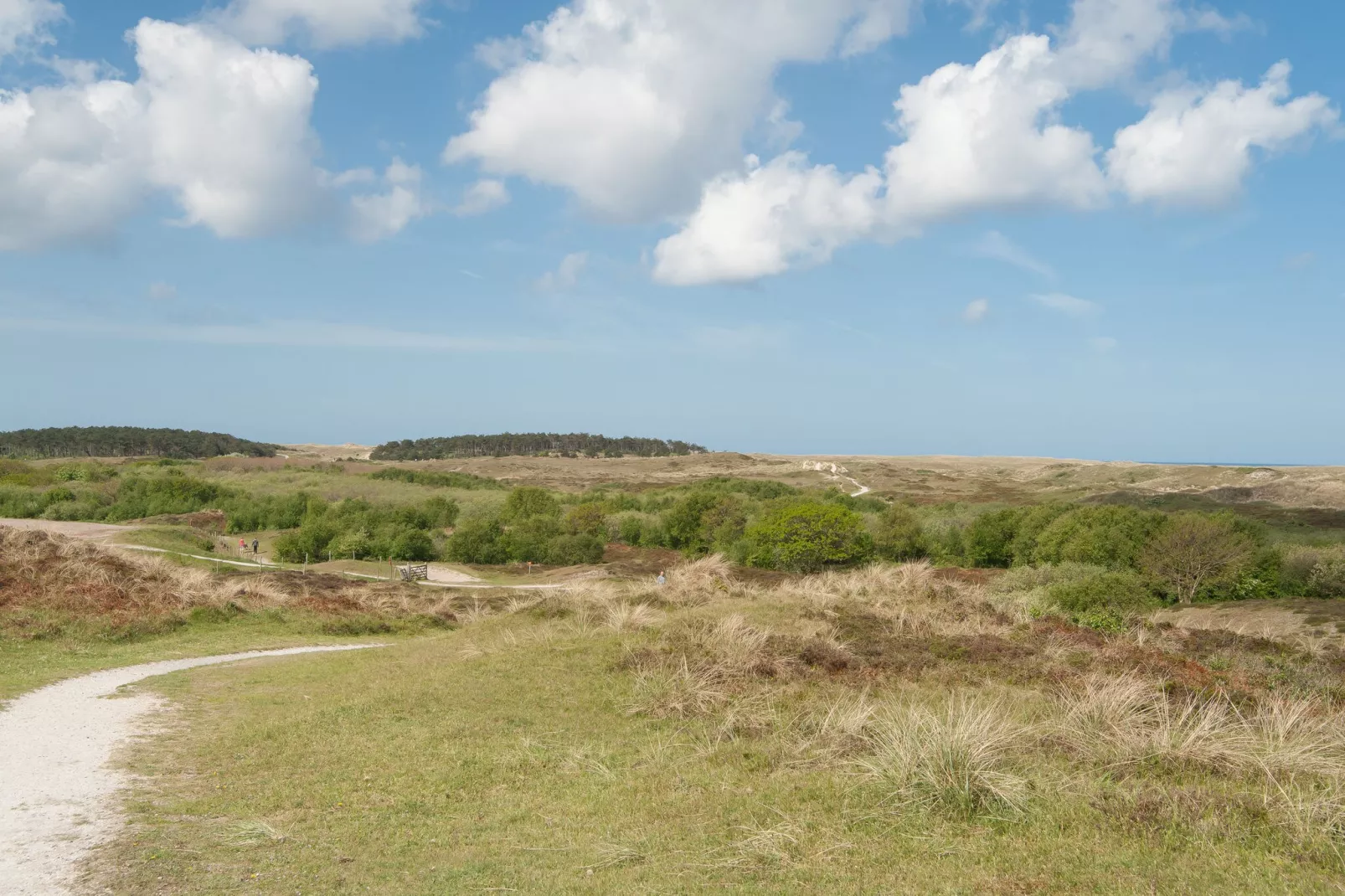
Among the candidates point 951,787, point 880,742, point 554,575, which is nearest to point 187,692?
point 880,742

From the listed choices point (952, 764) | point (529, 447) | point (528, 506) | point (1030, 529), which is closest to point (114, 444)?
point (529, 447)

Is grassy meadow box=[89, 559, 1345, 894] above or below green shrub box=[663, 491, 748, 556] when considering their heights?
above

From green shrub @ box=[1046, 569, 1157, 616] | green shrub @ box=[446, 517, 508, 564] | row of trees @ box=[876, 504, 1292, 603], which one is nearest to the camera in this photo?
green shrub @ box=[1046, 569, 1157, 616]

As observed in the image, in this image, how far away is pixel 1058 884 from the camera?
5645 mm

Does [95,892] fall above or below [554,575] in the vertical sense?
above

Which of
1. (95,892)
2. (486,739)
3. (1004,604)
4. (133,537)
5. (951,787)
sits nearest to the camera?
(95,892)

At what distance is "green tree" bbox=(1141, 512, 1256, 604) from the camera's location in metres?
34.1

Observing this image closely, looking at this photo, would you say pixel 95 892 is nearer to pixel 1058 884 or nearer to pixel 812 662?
pixel 1058 884

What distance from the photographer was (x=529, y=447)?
593 feet

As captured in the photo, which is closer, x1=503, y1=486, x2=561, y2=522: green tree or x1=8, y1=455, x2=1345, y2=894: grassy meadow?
x1=8, y1=455, x2=1345, y2=894: grassy meadow

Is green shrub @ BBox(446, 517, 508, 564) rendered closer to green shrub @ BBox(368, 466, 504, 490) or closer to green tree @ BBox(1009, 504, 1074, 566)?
green tree @ BBox(1009, 504, 1074, 566)

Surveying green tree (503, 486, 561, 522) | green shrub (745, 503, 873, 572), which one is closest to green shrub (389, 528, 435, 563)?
green tree (503, 486, 561, 522)

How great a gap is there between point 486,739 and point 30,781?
186 inches

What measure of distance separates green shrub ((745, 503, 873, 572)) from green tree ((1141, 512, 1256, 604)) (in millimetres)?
15012
